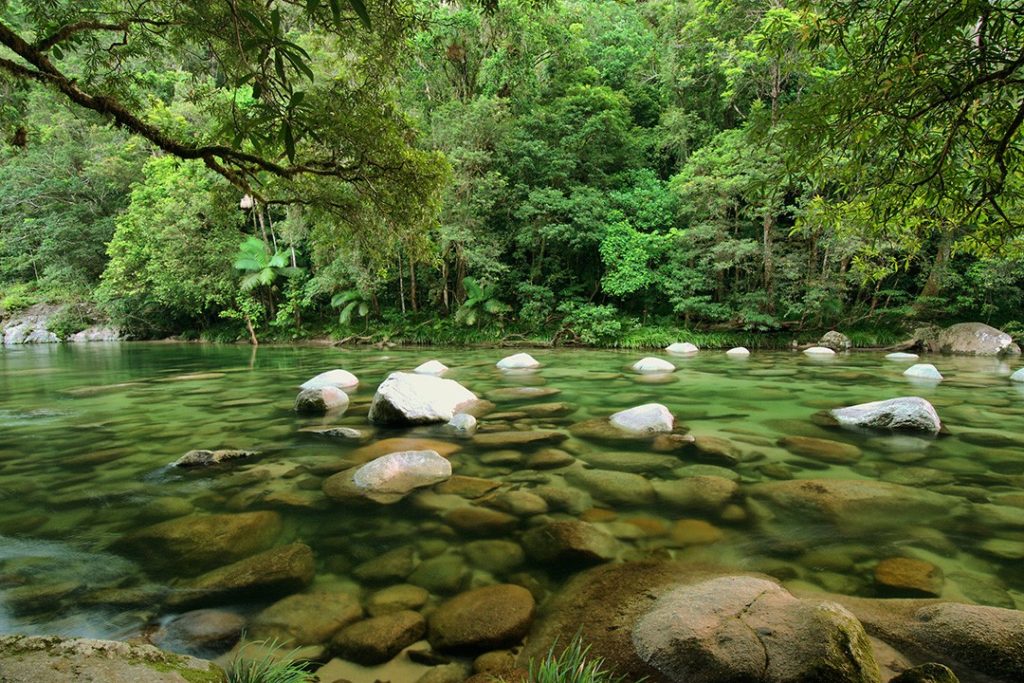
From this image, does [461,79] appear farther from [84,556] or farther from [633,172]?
[84,556]

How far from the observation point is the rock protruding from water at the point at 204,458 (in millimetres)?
4414

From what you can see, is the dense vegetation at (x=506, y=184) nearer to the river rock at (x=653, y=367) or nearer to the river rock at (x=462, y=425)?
the river rock at (x=462, y=425)

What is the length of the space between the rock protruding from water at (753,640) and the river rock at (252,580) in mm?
1732

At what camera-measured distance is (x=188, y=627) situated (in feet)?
7.05

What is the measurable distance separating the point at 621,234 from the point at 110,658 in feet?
55.8

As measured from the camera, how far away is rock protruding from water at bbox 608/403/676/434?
5.31 metres

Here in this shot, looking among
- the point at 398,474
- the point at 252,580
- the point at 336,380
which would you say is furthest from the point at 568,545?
the point at 336,380

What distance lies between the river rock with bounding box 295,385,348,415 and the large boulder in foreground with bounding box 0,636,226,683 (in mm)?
5000

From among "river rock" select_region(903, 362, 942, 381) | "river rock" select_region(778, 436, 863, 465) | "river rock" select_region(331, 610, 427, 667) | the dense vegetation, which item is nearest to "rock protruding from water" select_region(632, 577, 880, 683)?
"river rock" select_region(331, 610, 427, 667)

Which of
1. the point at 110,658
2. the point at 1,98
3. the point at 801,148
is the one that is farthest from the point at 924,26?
the point at 1,98

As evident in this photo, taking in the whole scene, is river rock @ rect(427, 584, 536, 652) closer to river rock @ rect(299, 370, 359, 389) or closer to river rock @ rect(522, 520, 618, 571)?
river rock @ rect(522, 520, 618, 571)

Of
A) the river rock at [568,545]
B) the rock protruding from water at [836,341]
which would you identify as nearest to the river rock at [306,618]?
the river rock at [568,545]

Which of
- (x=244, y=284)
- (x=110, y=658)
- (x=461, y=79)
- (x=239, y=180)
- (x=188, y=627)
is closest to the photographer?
(x=110, y=658)

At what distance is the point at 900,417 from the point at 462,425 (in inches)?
189
